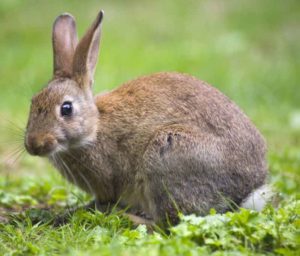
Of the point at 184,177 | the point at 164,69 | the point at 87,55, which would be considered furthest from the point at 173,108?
the point at 164,69

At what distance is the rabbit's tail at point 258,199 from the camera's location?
6.45 m

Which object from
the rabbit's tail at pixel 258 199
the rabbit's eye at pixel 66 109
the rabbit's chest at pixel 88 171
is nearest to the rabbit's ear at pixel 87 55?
the rabbit's eye at pixel 66 109

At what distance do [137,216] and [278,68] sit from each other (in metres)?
7.96

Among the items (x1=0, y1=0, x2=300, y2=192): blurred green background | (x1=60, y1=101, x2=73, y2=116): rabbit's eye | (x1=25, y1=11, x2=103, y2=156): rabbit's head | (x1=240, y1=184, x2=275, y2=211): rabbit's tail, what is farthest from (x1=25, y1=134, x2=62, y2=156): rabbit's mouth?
(x1=0, y1=0, x2=300, y2=192): blurred green background

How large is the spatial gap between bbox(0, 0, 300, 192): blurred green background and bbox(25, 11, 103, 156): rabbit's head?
189cm

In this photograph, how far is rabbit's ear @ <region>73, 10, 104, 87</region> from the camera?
6867 millimetres

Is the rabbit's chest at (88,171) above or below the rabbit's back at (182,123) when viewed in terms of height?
below

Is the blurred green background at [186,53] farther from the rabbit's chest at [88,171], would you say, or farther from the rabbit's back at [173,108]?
the rabbit's chest at [88,171]

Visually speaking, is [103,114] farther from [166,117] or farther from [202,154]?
[202,154]

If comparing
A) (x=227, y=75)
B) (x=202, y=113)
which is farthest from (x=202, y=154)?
(x=227, y=75)

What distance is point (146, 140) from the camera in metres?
6.79

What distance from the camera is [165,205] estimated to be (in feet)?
20.9

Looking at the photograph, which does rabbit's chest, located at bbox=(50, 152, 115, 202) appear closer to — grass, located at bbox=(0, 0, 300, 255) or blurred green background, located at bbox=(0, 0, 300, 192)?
grass, located at bbox=(0, 0, 300, 255)

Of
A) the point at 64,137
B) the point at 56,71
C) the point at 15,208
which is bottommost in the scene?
the point at 15,208
